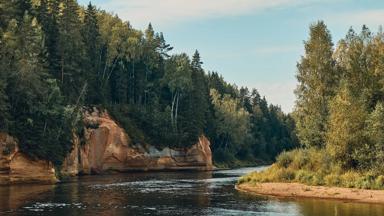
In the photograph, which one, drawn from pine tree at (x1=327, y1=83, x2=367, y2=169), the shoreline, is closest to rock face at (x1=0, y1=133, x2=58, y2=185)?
the shoreline

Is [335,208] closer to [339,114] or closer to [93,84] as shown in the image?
[339,114]

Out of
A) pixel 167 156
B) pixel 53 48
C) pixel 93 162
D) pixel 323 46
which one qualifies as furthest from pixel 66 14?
pixel 323 46

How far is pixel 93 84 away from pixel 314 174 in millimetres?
58101

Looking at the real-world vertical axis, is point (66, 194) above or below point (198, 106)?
below

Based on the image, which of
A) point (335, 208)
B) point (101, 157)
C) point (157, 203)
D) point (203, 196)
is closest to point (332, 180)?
point (203, 196)

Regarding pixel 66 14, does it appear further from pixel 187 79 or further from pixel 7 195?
pixel 7 195

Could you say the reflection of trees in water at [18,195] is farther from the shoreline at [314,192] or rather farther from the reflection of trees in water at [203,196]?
the shoreline at [314,192]

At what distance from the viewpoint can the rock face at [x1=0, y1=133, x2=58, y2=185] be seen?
72938 mm

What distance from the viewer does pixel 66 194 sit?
194 ft

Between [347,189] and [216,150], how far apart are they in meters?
104

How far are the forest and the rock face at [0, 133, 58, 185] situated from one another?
2841cm

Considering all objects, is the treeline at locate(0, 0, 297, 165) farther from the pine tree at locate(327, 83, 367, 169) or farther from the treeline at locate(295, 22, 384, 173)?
the pine tree at locate(327, 83, 367, 169)

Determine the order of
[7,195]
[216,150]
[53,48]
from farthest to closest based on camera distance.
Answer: [216,150] → [53,48] → [7,195]

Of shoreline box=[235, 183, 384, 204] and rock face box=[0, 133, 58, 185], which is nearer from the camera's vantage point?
shoreline box=[235, 183, 384, 204]
